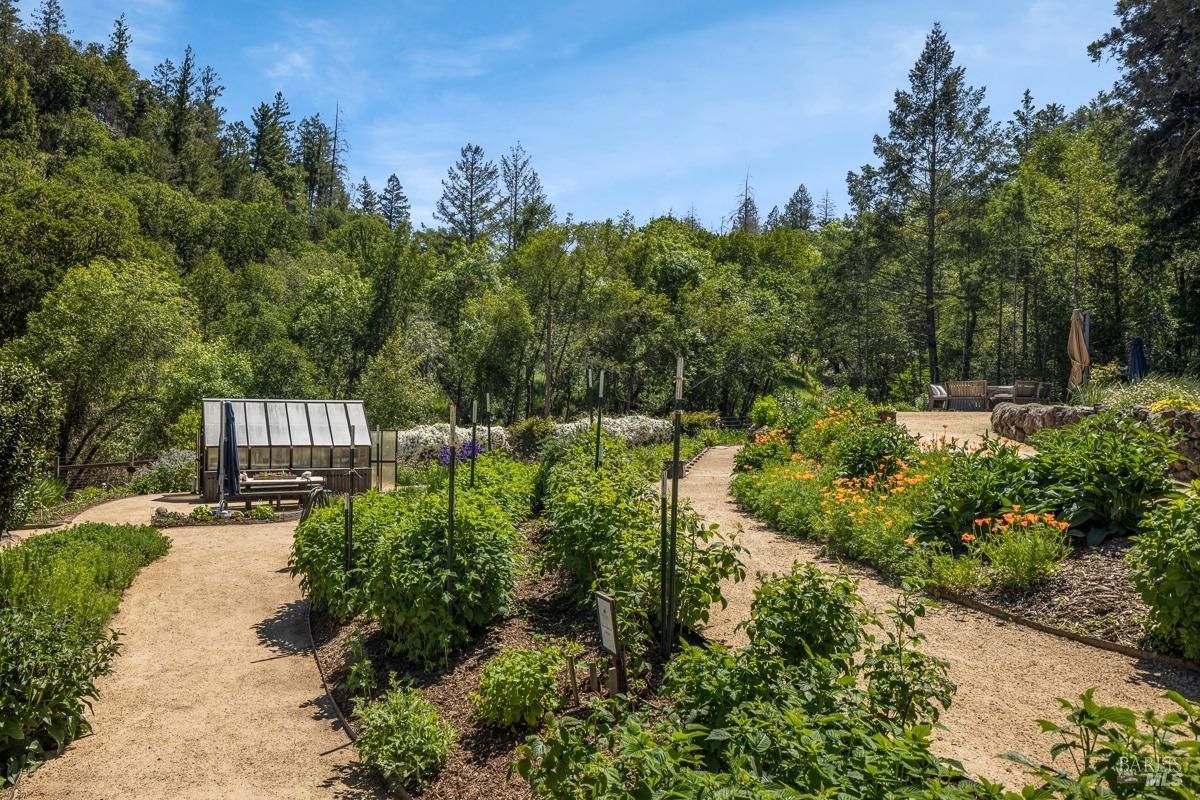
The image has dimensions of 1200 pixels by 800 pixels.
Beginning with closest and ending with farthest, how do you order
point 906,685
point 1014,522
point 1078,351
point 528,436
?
point 906,685, point 1014,522, point 1078,351, point 528,436

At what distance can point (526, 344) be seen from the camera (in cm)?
3312

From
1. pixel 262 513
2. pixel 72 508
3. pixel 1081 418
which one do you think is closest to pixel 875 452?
pixel 1081 418

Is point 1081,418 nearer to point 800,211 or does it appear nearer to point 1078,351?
point 1078,351

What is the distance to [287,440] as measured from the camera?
18.0m

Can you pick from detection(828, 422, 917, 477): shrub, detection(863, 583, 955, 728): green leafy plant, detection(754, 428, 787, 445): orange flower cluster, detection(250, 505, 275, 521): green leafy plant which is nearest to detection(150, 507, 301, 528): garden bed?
detection(250, 505, 275, 521): green leafy plant

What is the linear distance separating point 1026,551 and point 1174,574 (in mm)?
1453

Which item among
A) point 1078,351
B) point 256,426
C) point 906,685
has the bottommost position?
point 906,685

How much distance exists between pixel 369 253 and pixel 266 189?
96.9ft

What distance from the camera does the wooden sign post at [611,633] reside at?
4336 millimetres

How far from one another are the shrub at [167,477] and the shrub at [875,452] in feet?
52.2

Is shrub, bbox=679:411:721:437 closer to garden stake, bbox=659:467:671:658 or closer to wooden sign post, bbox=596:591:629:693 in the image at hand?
garden stake, bbox=659:467:671:658

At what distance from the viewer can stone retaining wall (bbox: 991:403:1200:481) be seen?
938cm

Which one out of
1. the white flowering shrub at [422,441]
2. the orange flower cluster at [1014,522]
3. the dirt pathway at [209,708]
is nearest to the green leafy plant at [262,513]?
the dirt pathway at [209,708]

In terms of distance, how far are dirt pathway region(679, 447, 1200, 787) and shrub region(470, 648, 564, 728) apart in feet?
4.99
